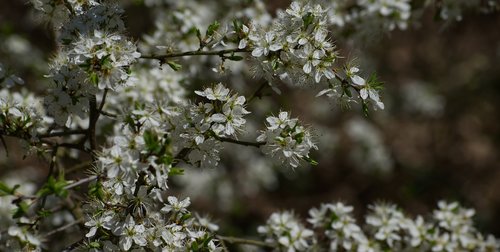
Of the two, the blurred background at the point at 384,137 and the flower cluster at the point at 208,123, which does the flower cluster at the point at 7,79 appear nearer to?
the flower cluster at the point at 208,123

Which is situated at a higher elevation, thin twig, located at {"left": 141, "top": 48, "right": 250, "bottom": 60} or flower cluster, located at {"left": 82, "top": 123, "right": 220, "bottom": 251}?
thin twig, located at {"left": 141, "top": 48, "right": 250, "bottom": 60}

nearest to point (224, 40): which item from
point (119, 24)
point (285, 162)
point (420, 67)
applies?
point (119, 24)

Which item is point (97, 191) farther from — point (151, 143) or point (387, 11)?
point (387, 11)

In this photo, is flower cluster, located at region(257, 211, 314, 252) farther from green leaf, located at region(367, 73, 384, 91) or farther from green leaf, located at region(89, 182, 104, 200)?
green leaf, located at region(89, 182, 104, 200)

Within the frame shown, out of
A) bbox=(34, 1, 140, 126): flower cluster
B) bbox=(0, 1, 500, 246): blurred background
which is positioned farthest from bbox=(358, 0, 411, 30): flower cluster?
bbox=(34, 1, 140, 126): flower cluster

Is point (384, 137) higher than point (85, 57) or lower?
higher

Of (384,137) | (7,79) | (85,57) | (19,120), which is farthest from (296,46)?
(384,137)

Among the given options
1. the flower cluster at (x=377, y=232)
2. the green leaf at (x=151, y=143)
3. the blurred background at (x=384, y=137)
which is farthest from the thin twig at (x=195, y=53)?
the blurred background at (x=384, y=137)

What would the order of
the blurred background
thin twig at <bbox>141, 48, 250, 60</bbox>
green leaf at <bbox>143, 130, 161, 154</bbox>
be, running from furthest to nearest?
1. the blurred background
2. thin twig at <bbox>141, 48, 250, 60</bbox>
3. green leaf at <bbox>143, 130, 161, 154</bbox>
